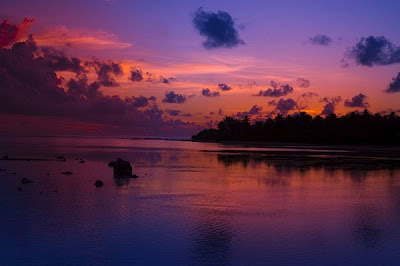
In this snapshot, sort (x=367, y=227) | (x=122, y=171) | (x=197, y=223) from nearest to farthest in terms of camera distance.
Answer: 1. (x=367, y=227)
2. (x=197, y=223)
3. (x=122, y=171)

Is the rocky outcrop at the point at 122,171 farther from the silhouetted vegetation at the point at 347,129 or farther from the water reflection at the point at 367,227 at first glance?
the silhouetted vegetation at the point at 347,129

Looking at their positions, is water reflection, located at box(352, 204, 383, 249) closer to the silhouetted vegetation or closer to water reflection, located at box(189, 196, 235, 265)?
water reflection, located at box(189, 196, 235, 265)

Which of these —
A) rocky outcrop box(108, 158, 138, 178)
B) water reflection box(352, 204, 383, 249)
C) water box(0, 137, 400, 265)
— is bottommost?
water box(0, 137, 400, 265)

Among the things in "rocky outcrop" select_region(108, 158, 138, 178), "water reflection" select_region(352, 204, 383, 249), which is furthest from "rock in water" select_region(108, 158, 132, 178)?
"water reflection" select_region(352, 204, 383, 249)

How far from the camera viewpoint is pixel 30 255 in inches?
576

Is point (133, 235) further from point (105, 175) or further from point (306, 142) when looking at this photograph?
point (306, 142)

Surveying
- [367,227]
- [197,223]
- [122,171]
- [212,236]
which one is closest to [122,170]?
[122,171]

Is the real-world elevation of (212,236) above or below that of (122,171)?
below

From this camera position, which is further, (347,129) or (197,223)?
(347,129)

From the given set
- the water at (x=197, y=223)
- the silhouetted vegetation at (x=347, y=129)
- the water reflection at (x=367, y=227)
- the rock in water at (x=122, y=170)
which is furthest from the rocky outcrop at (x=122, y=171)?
the silhouetted vegetation at (x=347, y=129)

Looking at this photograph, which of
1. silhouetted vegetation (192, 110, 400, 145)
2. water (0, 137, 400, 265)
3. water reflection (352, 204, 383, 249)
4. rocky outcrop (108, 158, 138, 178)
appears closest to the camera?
water (0, 137, 400, 265)

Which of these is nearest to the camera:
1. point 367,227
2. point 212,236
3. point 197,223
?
point 212,236

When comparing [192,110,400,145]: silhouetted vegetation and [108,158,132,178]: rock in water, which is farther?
[192,110,400,145]: silhouetted vegetation

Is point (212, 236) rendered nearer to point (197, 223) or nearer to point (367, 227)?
point (197, 223)
